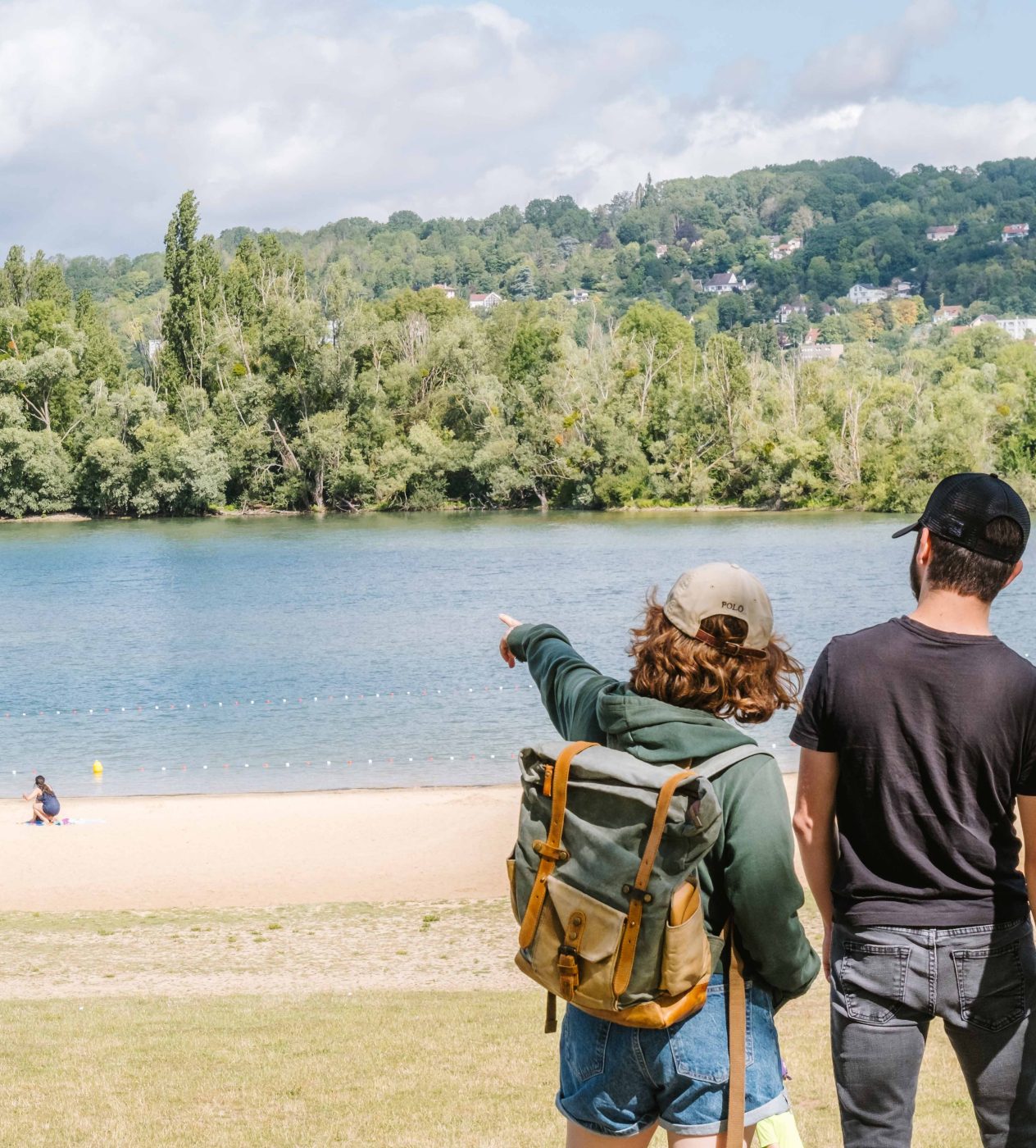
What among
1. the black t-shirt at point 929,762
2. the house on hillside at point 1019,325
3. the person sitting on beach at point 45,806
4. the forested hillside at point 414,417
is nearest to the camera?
the black t-shirt at point 929,762

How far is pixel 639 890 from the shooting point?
2.46 metres

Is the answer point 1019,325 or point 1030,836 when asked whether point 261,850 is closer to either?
point 1030,836

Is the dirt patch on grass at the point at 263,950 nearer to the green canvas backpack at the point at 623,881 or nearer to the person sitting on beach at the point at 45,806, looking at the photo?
the person sitting on beach at the point at 45,806

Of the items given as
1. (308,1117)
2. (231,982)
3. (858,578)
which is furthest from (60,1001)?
(858,578)

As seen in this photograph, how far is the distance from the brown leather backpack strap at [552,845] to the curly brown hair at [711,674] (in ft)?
0.62

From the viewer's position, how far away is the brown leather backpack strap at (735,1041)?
2582mm

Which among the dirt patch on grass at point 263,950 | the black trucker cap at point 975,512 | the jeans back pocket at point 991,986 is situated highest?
the black trucker cap at point 975,512

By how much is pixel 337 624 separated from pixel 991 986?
39188 mm

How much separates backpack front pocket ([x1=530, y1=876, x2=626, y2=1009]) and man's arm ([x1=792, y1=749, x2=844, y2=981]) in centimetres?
62

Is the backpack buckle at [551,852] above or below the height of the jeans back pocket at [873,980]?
above

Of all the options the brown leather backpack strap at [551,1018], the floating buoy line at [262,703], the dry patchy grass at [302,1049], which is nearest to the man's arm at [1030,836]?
the brown leather backpack strap at [551,1018]

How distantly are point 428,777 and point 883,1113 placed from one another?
19802mm

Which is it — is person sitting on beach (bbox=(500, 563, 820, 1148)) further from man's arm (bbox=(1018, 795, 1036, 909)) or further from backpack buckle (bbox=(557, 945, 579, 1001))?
man's arm (bbox=(1018, 795, 1036, 909))

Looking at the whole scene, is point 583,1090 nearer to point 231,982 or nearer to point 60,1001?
point 60,1001
